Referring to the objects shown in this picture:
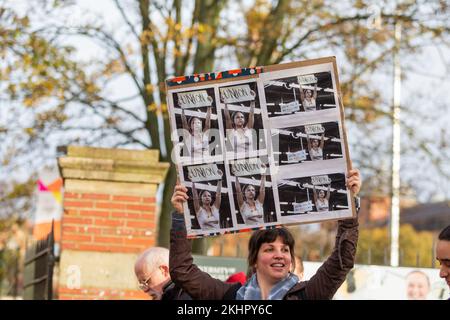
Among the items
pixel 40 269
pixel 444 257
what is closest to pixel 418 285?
pixel 40 269

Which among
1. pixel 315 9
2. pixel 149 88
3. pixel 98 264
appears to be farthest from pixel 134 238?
pixel 315 9

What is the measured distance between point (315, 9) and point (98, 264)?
8.63 metres

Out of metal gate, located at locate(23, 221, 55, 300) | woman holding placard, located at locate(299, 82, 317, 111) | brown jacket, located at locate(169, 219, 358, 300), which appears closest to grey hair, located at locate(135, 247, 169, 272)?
brown jacket, located at locate(169, 219, 358, 300)

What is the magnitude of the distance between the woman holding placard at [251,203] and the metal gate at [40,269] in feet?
13.9

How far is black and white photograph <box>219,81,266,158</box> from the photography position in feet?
15.7

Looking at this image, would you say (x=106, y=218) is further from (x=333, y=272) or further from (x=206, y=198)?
(x=333, y=272)

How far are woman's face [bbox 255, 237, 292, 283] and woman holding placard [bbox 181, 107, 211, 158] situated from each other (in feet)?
1.89

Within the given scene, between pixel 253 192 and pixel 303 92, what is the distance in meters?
0.56

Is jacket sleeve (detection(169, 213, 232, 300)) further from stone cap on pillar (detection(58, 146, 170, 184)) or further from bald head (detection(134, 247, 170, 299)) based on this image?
stone cap on pillar (detection(58, 146, 170, 184))

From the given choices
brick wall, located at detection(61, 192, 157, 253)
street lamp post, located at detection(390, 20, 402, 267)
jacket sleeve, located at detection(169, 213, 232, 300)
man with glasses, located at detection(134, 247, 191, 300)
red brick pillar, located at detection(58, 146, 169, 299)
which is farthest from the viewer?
street lamp post, located at detection(390, 20, 402, 267)

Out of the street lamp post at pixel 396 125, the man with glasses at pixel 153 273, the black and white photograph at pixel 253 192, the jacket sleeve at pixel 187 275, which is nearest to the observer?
the jacket sleeve at pixel 187 275

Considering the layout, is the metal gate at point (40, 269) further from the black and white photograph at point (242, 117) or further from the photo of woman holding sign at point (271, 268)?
the black and white photograph at point (242, 117)

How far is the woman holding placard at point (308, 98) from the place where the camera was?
477 centimetres

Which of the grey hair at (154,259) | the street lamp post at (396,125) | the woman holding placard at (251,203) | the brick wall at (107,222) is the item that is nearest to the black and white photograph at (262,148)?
the woman holding placard at (251,203)
